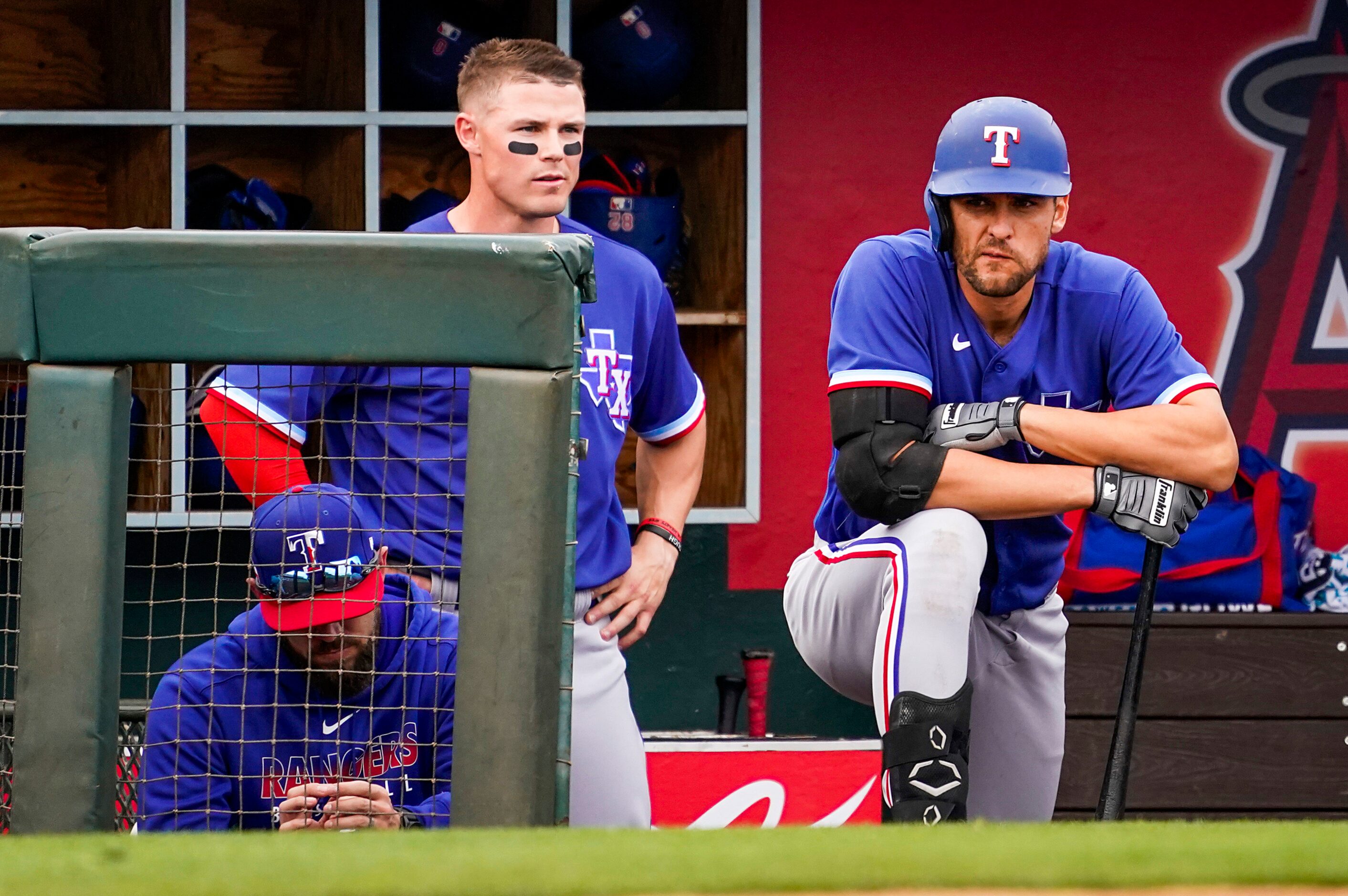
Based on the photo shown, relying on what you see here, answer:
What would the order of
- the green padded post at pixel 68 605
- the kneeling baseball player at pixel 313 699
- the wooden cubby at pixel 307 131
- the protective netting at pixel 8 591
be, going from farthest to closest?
the wooden cubby at pixel 307 131 < the kneeling baseball player at pixel 313 699 < the protective netting at pixel 8 591 < the green padded post at pixel 68 605

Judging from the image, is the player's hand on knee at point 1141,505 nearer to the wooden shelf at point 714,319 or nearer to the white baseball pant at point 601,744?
the white baseball pant at point 601,744

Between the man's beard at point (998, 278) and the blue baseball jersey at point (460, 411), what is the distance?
55 cm

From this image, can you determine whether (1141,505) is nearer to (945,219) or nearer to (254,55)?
(945,219)

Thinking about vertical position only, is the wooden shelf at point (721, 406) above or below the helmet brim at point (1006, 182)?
below

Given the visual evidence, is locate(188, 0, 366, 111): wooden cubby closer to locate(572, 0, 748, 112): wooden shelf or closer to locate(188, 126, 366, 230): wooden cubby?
locate(188, 126, 366, 230): wooden cubby

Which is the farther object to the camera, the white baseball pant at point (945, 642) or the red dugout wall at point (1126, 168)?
the red dugout wall at point (1126, 168)

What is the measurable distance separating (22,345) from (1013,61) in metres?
3.19

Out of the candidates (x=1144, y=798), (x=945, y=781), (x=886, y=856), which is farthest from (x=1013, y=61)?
(x=886, y=856)

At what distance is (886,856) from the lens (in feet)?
4.05

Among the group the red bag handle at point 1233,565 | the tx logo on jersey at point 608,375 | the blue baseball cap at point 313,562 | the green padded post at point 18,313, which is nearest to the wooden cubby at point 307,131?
the red bag handle at point 1233,565

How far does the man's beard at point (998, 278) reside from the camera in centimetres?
254

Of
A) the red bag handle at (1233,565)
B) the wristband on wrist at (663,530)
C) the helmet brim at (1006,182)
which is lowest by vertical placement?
the red bag handle at (1233,565)

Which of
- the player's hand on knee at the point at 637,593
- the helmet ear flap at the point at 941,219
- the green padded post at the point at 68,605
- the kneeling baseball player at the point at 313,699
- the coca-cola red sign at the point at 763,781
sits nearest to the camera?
the green padded post at the point at 68,605

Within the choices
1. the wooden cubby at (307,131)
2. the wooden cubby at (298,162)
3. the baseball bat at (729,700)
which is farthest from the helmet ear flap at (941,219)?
the wooden cubby at (298,162)
